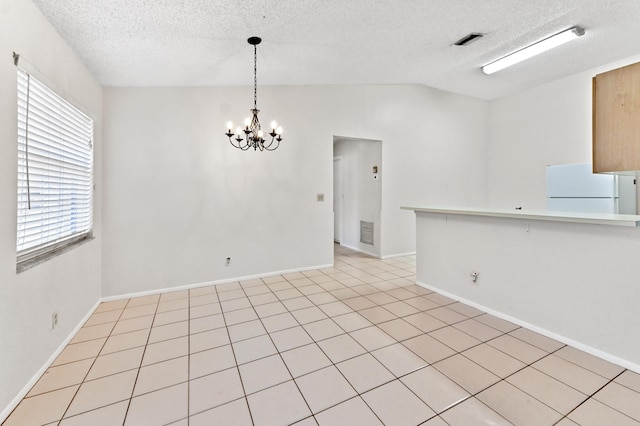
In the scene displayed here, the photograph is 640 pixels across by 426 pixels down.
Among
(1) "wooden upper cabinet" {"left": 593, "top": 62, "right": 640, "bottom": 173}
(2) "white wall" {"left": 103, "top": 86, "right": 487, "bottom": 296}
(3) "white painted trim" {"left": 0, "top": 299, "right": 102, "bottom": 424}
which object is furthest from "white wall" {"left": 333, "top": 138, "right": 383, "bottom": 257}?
(3) "white painted trim" {"left": 0, "top": 299, "right": 102, "bottom": 424}

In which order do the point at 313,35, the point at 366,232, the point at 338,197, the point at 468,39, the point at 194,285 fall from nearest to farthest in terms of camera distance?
the point at 313,35
the point at 468,39
the point at 194,285
the point at 366,232
the point at 338,197

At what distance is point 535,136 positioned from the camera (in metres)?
5.11

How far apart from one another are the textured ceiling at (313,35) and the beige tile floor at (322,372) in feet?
8.80

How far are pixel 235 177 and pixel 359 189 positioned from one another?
2.77 meters

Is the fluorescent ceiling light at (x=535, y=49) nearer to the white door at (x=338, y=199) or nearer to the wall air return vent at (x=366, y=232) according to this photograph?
the wall air return vent at (x=366, y=232)

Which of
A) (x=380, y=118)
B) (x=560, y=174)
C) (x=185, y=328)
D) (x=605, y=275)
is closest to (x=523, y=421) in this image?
(x=605, y=275)

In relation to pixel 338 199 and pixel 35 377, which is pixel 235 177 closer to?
pixel 35 377

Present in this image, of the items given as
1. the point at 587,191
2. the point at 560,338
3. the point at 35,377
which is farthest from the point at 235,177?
the point at 587,191

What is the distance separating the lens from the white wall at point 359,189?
5.14 m

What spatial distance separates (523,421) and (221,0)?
344cm

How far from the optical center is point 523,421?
144 centimetres

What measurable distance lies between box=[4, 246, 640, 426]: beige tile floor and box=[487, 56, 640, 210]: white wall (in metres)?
3.79

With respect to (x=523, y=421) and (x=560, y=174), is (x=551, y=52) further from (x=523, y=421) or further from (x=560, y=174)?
(x=523, y=421)

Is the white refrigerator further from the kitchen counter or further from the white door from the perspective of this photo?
the white door
